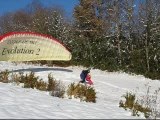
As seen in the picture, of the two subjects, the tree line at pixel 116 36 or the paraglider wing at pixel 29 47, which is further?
the tree line at pixel 116 36

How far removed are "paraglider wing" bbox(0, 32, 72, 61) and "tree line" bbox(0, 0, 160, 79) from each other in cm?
968

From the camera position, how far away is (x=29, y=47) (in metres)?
23.9

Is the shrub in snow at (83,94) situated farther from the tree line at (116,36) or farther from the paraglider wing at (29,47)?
the tree line at (116,36)

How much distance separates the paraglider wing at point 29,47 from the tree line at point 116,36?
9683mm

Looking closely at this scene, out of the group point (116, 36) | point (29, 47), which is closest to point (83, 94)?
point (29, 47)

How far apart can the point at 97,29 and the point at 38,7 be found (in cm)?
3891

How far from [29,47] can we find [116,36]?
52.8 ft

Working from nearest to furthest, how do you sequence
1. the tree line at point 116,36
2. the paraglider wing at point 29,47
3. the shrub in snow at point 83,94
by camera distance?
the shrub in snow at point 83,94 → the paraglider wing at point 29,47 → the tree line at point 116,36

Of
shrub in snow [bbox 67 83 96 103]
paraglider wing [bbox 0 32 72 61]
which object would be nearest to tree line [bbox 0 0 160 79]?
paraglider wing [bbox 0 32 72 61]

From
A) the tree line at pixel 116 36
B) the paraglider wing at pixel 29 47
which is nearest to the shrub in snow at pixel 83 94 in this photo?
the paraglider wing at pixel 29 47

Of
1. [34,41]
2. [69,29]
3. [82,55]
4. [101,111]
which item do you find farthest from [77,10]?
[101,111]

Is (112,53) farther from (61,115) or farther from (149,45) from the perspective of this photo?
(61,115)

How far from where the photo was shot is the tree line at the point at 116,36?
35.9 m

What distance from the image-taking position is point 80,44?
4084cm
